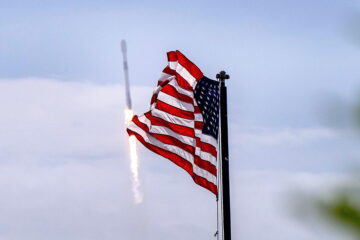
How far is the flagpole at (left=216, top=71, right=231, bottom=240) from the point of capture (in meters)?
18.1

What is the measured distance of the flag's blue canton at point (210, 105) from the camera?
20.0m

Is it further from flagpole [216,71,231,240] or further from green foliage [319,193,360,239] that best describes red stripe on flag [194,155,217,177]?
green foliage [319,193,360,239]

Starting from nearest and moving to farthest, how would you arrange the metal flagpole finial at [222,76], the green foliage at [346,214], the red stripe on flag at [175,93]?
the green foliage at [346,214] → the metal flagpole finial at [222,76] → the red stripe on flag at [175,93]

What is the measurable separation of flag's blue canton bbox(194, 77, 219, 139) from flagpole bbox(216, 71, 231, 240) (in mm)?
534

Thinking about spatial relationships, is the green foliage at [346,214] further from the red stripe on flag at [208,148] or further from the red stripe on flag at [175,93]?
the red stripe on flag at [175,93]

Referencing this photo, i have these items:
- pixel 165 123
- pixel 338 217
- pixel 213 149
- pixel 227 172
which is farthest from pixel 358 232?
pixel 165 123

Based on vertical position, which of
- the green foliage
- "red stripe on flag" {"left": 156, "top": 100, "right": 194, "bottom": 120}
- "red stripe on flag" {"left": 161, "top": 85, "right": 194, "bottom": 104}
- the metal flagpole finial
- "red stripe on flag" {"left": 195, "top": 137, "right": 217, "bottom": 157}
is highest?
the green foliage

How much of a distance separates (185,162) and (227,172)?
259cm

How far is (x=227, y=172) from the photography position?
1859 cm

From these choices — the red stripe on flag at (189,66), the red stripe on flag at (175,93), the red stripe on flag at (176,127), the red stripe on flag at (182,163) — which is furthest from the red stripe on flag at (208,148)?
the red stripe on flag at (189,66)

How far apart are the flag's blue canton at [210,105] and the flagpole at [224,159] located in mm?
534

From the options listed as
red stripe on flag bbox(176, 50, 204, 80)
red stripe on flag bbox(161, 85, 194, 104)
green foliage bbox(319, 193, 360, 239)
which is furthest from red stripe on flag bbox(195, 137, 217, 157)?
green foliage bbox(319, 193, 360, 239)

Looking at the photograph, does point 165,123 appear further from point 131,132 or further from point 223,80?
point 223,80

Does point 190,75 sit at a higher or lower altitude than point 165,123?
higher
